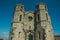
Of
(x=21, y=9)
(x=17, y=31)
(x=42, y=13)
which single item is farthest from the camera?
(x=21, y=9)

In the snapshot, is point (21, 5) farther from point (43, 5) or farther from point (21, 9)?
point (43, 5)

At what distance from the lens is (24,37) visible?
94.7 ft

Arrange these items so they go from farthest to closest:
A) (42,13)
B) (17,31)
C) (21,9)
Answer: (21,9)
(42,13)
(17,31)

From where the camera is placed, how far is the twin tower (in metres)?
27.5

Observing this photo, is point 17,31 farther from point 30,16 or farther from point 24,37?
point 30,16

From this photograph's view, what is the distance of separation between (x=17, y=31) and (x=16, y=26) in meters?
1.32

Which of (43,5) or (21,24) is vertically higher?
(43,5)

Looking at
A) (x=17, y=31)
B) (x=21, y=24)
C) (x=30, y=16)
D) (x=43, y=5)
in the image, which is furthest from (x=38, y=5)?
(x=17, y=31)

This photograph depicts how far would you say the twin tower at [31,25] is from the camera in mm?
27469

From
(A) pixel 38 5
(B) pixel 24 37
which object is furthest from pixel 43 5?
(B) pixel 24 37

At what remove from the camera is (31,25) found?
30500 millimetres

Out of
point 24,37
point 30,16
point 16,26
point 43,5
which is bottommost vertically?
point 24,37

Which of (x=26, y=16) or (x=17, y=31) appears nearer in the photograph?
(x=17, y=31)

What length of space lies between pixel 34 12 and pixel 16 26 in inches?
261
